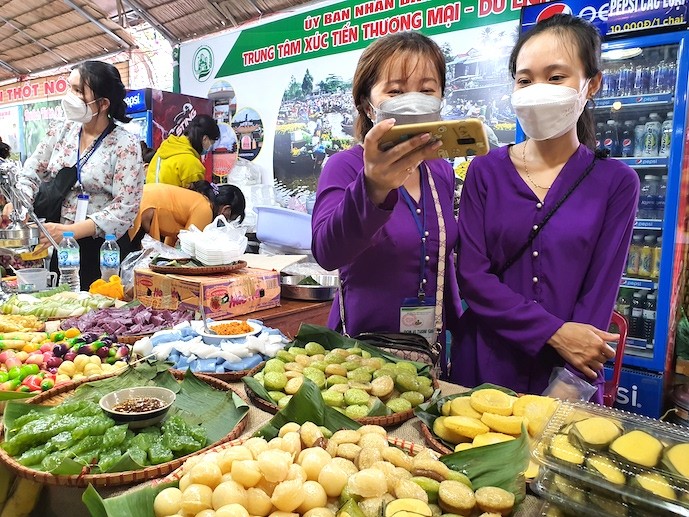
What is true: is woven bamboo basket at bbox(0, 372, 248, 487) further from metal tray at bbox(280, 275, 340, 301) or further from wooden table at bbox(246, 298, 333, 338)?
metal tray at bbox(280, 275, 340, 301)

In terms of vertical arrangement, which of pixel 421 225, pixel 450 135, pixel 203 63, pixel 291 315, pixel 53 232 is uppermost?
pixel 203 63

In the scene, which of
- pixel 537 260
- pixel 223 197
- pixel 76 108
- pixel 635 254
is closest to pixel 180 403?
pixel 537 260

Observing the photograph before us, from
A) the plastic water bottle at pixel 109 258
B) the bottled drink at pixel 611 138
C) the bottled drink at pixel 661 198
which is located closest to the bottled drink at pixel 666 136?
the bottled drink at pixel 661 198

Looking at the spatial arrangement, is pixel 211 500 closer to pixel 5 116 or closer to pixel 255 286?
pixel 255 286

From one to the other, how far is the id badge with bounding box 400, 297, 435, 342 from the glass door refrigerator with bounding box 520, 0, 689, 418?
6.70 ft

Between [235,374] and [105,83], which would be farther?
[105,83]

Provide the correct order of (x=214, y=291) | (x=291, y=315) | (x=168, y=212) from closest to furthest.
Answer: (x=214, y=291) < (x=291, y=315) < (x=168, y=212)

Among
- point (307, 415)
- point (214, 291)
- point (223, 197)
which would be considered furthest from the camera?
point (223, 197)

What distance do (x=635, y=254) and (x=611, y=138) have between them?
0.74 m

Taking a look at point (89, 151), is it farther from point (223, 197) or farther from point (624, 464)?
point (624, 464)

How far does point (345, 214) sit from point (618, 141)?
260 centimetres

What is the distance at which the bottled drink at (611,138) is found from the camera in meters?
3.22

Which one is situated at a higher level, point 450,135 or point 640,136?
point 640,136

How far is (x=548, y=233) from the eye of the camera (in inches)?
62.1
